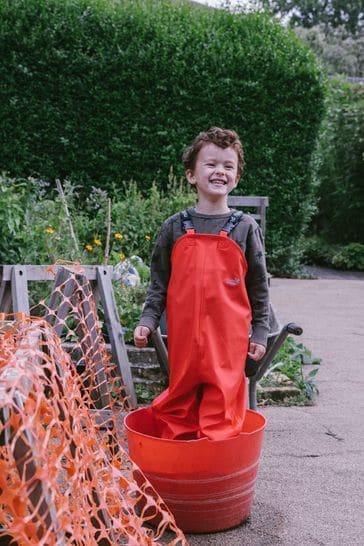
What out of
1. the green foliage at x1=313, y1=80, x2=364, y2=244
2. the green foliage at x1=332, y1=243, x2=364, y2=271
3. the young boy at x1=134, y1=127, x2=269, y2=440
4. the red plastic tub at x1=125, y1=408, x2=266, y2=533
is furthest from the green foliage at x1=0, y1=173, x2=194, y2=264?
the green foliage at x1=313, y1=80, x2=364, y2=244

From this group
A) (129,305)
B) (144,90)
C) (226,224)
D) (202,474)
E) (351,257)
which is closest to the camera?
(202,474)

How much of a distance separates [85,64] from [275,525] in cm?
737

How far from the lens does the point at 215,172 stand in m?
2.74

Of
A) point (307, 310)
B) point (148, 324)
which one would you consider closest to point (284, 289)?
point (307, 310)

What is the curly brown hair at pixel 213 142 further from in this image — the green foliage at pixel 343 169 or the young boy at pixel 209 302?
the green foliage at pixel 343 169

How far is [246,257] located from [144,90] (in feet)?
22.8

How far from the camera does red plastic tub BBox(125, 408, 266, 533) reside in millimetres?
2463

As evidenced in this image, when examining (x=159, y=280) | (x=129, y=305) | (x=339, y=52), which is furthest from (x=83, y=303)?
(x=339, y=52)

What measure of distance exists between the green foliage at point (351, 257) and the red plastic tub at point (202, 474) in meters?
10.7

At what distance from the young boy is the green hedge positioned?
6.43m

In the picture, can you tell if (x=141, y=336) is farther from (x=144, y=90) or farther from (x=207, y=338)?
(x=144, y=90)

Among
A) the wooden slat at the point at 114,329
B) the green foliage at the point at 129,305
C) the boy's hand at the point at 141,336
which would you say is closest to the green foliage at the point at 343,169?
the green foliage at the point at 129,305

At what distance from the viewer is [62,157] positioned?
919 cm

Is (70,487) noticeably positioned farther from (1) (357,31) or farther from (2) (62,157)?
(1) (357,31)
